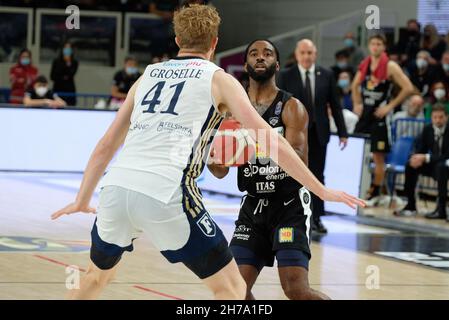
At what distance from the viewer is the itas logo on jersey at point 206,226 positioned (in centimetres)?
541

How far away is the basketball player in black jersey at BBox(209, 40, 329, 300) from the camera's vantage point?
22.2 ft

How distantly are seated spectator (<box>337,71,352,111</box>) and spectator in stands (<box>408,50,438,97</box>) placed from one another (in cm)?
111

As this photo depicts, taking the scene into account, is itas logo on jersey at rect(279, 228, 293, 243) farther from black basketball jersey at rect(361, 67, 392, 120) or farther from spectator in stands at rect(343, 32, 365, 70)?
spectator in stands at rect(343, 32, 365, 70)

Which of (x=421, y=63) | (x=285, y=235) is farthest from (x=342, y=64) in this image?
(x=285, y=235)

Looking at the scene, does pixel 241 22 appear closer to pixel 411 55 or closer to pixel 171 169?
pixel 411 55

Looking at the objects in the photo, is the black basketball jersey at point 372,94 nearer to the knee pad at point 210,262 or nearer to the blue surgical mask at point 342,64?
the blue surgical mask at point 342,64

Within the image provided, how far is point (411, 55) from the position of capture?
68.7 feet

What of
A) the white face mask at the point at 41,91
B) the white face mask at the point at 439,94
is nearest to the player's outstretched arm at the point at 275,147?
the white face mask at the point at 439,94

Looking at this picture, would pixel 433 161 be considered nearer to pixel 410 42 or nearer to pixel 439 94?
pixel 439 94

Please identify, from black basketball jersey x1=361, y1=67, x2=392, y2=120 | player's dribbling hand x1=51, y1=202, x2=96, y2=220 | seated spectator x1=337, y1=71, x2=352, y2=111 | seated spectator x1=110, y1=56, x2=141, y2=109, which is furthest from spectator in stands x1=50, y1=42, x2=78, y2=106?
player's dribbling hand x1=51, y1=202, x2=96, y2=220

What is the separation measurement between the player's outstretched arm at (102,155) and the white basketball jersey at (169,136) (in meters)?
0.10

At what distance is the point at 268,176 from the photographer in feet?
22.9
